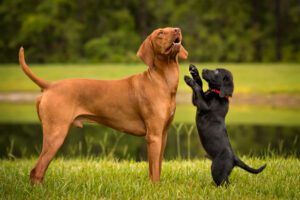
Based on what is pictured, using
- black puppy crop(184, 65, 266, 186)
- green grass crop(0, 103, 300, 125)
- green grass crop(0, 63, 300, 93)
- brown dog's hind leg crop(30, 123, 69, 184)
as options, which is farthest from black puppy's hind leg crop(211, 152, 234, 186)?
green grass crop(0, 63, 300, 93)

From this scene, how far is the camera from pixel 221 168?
5160 mm

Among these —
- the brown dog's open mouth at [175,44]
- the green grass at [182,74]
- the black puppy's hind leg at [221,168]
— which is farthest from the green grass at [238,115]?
the brown dog's open mouth at [175,44]

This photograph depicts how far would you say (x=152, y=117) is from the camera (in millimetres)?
5145

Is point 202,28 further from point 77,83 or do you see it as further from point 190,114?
point 77,83

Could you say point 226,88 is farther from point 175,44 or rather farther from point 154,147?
point 154,147

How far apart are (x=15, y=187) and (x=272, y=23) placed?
29.9 meters

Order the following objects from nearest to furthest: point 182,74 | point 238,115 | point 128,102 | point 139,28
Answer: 1. point 128,102
2. point 238,115
3. point 182,74
4. point 139,28

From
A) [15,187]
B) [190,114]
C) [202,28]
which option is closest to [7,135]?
[190,114]

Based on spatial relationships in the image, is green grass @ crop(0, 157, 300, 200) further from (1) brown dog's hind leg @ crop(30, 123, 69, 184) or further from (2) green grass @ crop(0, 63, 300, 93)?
(2) green grass @ crop(0, 63, 300, 93)

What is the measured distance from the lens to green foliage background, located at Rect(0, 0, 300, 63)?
3134cm

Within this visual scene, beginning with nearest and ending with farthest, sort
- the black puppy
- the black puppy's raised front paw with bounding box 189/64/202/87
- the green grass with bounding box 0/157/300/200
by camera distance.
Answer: the green grass with bounding box 0/157/300/200, the black puppy, the black puppy's raised front paw with bounding box 189/64/202/87

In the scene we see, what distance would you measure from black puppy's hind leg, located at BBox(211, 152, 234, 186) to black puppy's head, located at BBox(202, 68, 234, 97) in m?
0.58

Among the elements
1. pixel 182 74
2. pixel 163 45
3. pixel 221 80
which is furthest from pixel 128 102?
pixel 182 74

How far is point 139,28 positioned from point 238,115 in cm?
1998
